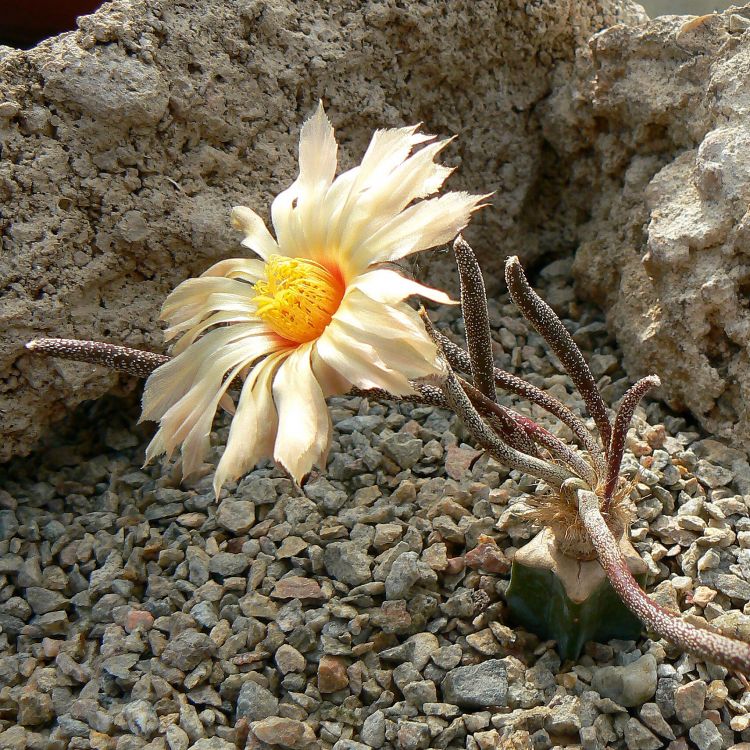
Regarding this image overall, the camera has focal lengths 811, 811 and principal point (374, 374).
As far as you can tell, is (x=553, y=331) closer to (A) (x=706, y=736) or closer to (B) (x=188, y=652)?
(A) (x=706, y=736)

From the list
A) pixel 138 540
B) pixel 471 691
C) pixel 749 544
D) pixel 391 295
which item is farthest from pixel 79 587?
pixel 749 544

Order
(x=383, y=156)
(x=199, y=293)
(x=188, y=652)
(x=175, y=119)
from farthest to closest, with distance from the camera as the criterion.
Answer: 1. (x=175, y=119)
2. (x=188, y=652)
3. (x=199, y=293)
4. (x=383, y=156)

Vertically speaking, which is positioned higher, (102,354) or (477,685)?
(102,354)

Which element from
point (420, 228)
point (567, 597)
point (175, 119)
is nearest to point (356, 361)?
point (420, 228)

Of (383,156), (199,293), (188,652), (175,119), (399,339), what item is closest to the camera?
(399,339)

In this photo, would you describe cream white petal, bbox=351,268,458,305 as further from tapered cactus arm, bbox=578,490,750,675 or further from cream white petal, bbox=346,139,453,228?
tapered cactus arm, bbox=578,490,750,675

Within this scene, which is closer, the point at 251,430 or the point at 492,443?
the point at 251,430

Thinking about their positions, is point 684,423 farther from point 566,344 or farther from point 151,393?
point 151,393

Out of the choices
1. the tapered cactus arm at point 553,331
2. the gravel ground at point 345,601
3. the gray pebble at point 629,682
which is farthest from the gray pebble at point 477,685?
the tapered cactus arm at point 553,331
